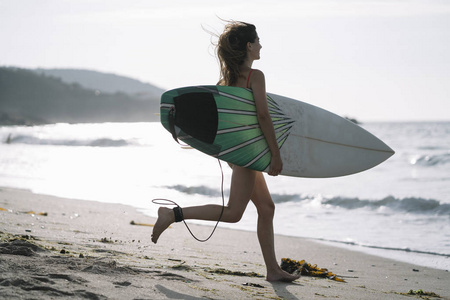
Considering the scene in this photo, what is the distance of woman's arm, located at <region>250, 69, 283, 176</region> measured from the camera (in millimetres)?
3141

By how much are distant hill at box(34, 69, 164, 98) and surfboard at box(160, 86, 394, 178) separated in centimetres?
12702

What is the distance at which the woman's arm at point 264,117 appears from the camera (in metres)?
3.14

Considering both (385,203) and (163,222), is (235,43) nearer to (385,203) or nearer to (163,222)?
(163,222)

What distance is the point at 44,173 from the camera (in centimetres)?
1297

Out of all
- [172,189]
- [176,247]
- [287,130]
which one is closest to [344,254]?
[176,247]

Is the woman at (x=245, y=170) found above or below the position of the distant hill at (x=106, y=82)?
below

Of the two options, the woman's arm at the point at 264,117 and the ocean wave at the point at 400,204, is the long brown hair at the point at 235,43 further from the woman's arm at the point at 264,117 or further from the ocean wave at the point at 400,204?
the ocean wave at the point at 400,204

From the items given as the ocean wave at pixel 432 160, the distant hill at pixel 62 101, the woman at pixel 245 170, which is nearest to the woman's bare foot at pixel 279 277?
the woman at pixel 245 170

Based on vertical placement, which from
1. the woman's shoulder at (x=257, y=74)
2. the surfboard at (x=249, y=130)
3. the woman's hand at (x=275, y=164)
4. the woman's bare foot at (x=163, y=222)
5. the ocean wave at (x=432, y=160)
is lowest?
the woman's bare foot at (x=163, y=222)

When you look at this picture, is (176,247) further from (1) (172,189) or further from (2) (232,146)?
(1) (172,189)

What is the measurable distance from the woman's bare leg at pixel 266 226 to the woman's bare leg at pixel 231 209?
14cm

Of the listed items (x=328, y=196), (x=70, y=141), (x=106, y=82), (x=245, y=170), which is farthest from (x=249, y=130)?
(x=106, y=82)

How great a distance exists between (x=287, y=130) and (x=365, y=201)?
5656 mm

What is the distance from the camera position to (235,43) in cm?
316
